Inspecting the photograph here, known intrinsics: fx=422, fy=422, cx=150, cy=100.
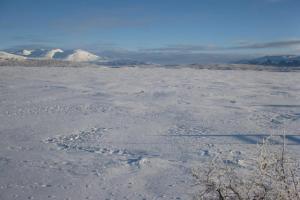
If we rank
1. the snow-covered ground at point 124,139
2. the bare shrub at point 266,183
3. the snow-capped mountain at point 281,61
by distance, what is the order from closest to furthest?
the bare shrub at point 266,183
the snow-covered ground at point 124,139
the snow-capped mountain at point 281,61

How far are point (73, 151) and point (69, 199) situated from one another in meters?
2.93

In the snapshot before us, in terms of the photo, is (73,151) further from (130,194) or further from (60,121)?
(60,121)

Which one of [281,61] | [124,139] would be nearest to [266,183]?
[124,139]

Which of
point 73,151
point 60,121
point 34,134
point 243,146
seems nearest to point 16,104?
point 60,121

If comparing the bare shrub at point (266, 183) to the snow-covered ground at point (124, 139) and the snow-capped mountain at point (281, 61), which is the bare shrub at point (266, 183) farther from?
the snow-capped mountain at point (281, 61)

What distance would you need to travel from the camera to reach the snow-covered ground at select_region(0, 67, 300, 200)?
24.0 ft

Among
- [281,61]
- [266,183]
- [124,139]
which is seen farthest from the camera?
[281,61]

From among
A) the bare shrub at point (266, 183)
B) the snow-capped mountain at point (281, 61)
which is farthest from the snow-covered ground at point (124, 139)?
the snow-capped mountain at point (281, 61)

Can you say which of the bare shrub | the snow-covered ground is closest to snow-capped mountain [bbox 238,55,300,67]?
the snow-covered ground

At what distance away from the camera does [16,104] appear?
17266 mm

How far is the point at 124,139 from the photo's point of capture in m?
10.8

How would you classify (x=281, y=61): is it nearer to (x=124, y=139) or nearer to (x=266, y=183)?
(x=124, y=139)

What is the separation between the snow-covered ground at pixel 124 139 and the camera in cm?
731

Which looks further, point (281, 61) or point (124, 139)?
point (281, 61)
